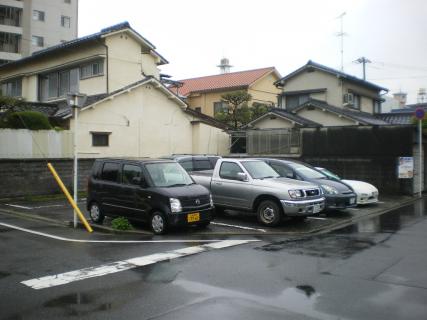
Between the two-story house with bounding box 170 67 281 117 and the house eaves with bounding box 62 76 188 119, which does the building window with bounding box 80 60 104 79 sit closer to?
the house eaves with bounding box 62 76 188 119

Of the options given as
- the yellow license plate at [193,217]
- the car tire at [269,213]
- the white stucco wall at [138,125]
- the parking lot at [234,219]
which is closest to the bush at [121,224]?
the parking lot at [234,219]

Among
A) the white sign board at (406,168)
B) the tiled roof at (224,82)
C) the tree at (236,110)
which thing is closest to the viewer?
the white sign board at (406,168)

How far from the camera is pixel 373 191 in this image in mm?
15203

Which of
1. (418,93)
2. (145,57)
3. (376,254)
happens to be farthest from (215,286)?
(418,93)

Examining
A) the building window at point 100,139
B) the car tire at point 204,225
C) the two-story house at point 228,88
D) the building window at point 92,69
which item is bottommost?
the car tire at point 204,225

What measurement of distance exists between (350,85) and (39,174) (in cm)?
2123

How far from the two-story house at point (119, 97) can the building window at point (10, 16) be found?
85.4ft

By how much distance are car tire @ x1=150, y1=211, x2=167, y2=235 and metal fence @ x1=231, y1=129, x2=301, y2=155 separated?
12.6 metres

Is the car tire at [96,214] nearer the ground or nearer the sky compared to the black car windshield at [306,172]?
→ nearer the ground

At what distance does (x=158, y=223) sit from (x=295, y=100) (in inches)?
885

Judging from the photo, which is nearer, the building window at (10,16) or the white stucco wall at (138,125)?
the white stucco wall at (138,125)

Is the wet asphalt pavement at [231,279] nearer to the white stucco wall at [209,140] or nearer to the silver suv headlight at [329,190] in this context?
the silver suv headlight at [329,190]

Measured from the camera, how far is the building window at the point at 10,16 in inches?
1953

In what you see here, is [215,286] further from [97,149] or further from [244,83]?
[244,83]
